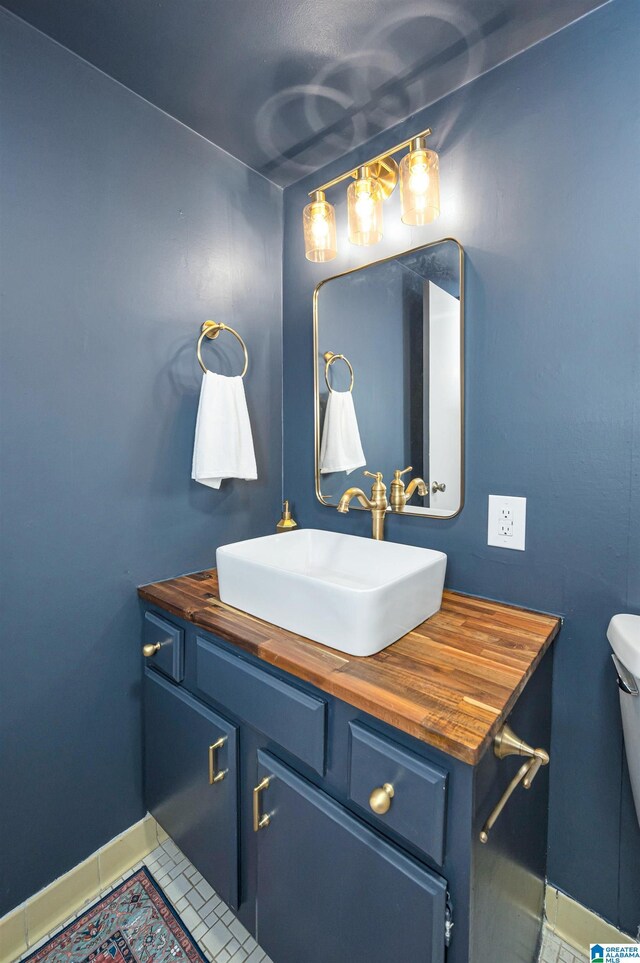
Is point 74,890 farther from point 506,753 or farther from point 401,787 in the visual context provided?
point 506,753

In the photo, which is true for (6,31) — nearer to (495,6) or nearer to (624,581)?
(495,6)

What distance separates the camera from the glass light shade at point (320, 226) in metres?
1.30

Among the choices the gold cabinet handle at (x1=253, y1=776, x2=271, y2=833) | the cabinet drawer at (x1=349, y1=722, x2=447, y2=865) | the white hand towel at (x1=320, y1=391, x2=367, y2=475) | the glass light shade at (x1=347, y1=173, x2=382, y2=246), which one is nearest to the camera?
the cabinet drawer at (x1=349, y1=722, x2=447, y2=865)

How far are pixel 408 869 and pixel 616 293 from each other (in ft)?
3.90

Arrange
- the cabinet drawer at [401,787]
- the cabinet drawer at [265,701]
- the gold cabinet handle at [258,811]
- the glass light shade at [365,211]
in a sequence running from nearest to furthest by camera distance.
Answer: the cabinet drawer at [401,787], the cabinet drawer at [265,701], the gold cabinet handle at [258,811], the glass light shade at [365,211]

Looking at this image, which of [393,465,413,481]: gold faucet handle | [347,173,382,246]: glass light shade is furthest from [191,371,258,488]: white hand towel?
[347,173,382,246]: glass light shade

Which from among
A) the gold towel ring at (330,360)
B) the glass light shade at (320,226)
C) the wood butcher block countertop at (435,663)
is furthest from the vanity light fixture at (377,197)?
the wood butcher block countertop at (435,663)

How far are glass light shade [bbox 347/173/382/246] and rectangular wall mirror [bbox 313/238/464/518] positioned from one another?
4.2 inches

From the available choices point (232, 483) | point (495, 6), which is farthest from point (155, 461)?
point (495, 6)

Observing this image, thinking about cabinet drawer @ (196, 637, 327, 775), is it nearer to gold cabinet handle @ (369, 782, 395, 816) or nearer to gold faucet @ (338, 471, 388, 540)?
gold cabinet handle @ (369, 782, 395, 816)

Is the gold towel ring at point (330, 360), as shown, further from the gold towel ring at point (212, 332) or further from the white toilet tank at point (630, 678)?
the white toilet tank at point (630, 678)

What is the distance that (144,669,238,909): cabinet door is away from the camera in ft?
3.28

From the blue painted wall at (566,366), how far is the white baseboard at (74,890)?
1176mm

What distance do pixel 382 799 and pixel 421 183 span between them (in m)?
1.36
